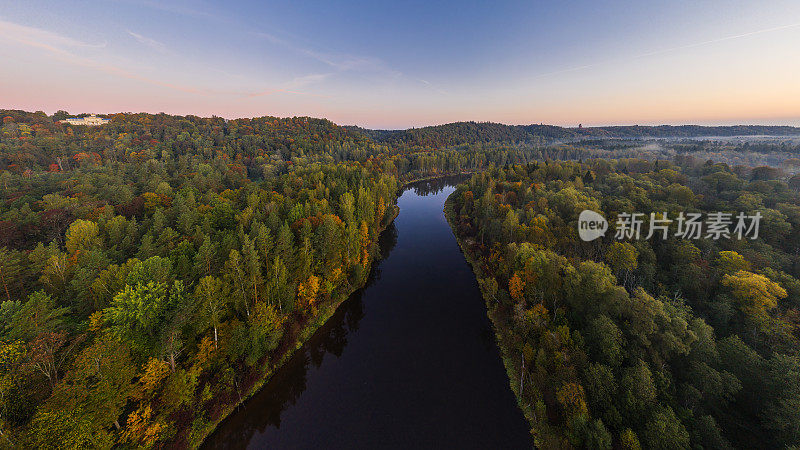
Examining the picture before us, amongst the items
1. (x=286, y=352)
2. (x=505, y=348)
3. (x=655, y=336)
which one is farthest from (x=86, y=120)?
(x=655, y=336)

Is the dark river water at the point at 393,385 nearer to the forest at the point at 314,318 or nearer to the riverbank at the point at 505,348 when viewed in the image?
the riverbank at the point at 505,348

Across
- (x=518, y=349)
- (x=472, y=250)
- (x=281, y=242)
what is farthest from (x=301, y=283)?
(x=472, y=250)

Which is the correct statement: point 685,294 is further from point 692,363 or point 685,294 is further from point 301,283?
point 301,283

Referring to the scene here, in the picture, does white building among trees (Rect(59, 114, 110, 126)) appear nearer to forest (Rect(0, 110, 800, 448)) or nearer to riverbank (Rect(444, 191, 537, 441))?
forest (Rect(0, 110, 800, 448))

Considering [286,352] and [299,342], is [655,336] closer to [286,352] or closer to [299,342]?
[299,342]
